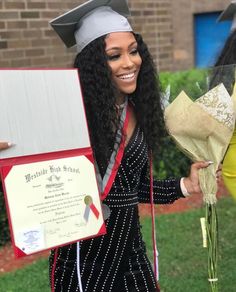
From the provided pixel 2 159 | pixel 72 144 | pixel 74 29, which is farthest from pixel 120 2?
pixel 2 159

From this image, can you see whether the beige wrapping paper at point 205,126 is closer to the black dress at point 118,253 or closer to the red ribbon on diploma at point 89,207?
the black dress at point 118,253

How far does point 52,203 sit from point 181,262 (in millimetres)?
2991

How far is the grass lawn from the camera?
4.62m

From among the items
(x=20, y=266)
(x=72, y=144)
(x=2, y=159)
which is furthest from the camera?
(x=20, y=266)

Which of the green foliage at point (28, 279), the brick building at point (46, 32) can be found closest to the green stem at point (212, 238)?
the green foliage at point (28, 279)

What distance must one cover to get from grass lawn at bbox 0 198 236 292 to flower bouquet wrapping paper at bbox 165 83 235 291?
1776 millimetres

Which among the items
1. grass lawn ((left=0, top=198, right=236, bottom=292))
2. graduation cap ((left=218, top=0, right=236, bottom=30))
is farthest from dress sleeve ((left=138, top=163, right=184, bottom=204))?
grass lawn ((left=0, top=198, right=236, bottom=292))

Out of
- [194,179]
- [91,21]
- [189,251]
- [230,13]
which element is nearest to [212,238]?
[194,179]

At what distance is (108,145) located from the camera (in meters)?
2.67

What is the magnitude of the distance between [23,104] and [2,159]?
8.9 inches

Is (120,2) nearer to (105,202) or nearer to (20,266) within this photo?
(105,202)

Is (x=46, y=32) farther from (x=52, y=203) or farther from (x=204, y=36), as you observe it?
(x=52, y=203)

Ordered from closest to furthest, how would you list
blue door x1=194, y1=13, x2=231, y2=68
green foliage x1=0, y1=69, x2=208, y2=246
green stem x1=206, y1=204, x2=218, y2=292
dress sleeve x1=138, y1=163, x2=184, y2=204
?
green stem x1=206, y1=204, x2=218, y2=292, dress sleeve x1=138, y1=163, x2=184, y2=204, green foliage x1=0, y1=69, x2=208, y2=246, blue door x1=194, y1=13, x2=231, y2=68

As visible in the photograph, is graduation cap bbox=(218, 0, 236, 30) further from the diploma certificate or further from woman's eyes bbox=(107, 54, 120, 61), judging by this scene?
the diploma certificate
